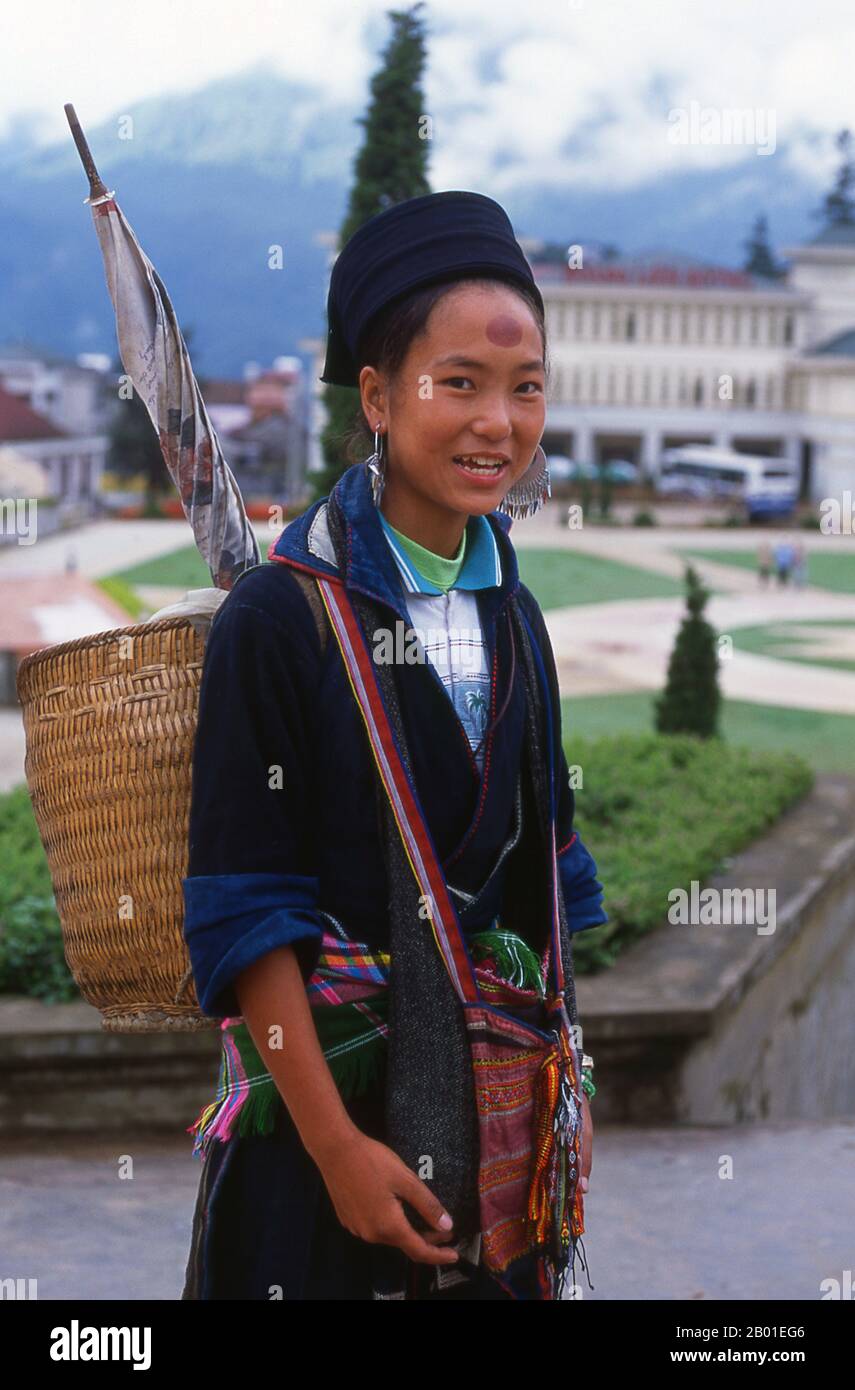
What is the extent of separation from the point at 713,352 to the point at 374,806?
61.7 metres

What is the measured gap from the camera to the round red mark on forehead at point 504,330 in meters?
1.71

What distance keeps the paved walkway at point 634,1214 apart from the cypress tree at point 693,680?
178 inches

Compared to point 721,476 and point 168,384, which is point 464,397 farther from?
point 721,476

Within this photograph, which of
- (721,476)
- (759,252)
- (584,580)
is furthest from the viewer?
(759,252)

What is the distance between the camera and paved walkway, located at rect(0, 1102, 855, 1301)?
334 cm

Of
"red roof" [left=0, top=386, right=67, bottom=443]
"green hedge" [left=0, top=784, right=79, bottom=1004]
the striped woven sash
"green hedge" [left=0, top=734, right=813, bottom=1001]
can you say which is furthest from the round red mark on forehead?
"red roof" [left=0, top=386, right=67, bottom=443]

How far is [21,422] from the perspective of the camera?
1778 inches

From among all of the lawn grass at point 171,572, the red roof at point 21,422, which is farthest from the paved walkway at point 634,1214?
the red roof at point 21,422

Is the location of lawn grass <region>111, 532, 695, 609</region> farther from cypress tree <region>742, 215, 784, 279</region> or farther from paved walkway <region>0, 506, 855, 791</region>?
cypress tree <region>742, 215, 784, 279</region>

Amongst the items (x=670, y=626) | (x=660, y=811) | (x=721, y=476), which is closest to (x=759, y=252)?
(x=721, y=476)

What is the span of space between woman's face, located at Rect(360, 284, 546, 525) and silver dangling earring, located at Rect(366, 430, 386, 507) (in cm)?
2
